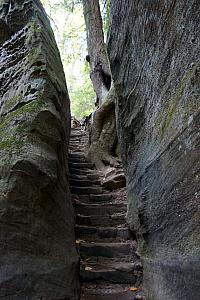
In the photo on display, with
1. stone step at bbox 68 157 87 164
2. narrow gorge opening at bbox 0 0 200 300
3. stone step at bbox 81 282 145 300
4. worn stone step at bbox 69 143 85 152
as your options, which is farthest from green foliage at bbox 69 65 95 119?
stone step at bbox 81 282 145 300

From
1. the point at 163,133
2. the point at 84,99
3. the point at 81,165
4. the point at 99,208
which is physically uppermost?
the point at 84,99

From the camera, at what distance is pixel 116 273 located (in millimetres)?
4062

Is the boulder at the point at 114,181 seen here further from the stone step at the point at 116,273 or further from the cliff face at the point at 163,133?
the stone step at the point at 116,273

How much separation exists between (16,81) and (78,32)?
38.4 feet

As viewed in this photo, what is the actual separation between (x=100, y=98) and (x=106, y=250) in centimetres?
690

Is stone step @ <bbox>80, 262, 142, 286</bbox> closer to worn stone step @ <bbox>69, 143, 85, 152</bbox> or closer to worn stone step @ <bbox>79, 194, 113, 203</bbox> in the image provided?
worn stone step @ <bbox>79, 194, 113, 203</bbox>

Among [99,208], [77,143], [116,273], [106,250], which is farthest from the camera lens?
[77,143]

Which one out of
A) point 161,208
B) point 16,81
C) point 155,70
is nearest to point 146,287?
point 161,208

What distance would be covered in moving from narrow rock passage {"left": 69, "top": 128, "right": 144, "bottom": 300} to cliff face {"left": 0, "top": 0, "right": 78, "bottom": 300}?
480mm

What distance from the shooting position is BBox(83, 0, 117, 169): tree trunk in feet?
29.2

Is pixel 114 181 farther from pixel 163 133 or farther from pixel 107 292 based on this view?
pixel 163 133

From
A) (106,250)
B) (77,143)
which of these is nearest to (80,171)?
(77,143)

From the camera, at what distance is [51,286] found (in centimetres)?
306

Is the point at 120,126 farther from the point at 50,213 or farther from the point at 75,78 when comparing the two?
the point at 75,78
